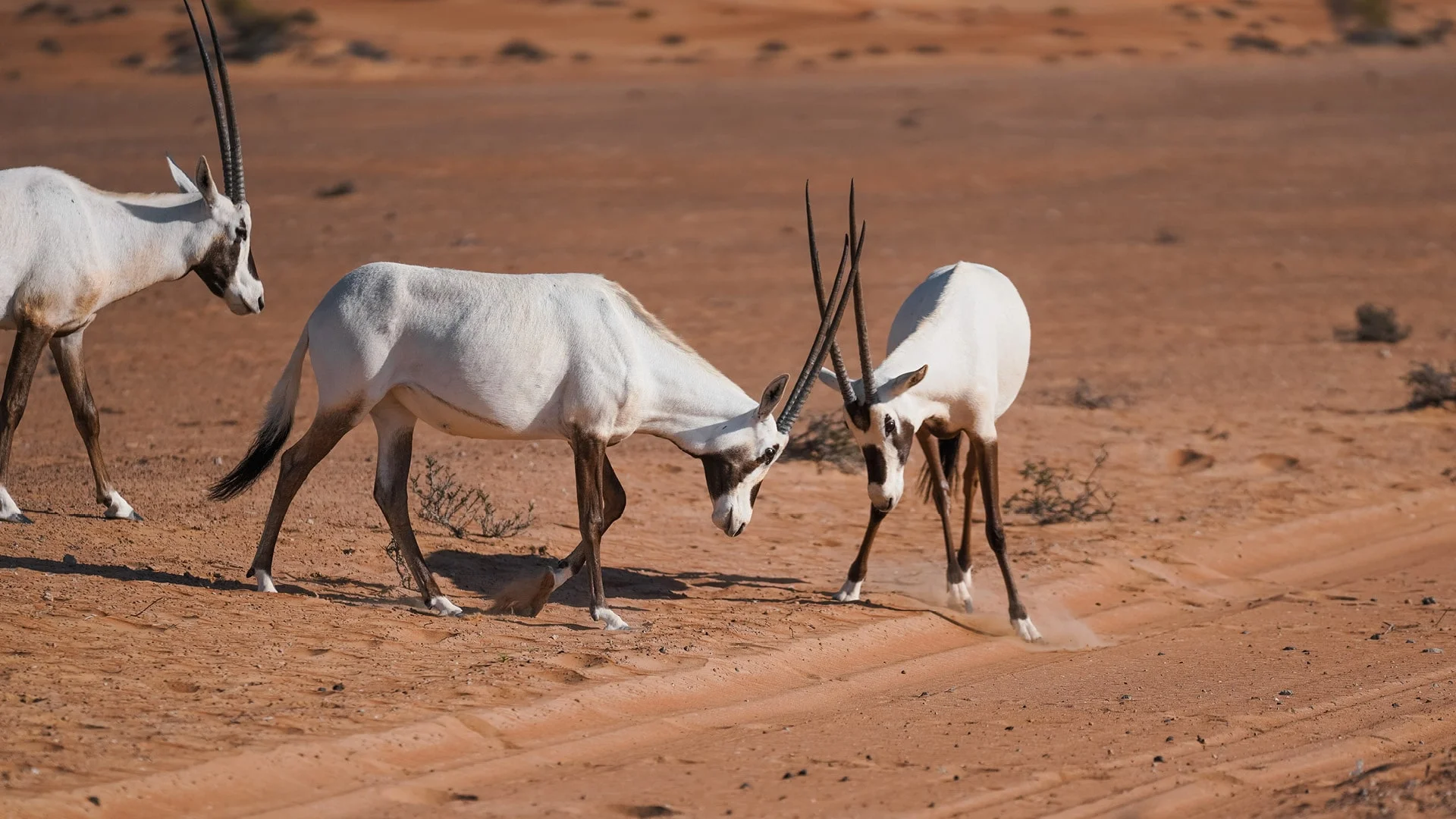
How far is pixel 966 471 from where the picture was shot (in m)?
8.65

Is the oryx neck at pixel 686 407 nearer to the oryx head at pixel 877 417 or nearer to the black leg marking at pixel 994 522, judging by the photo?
the oryx head at pixel 877 417

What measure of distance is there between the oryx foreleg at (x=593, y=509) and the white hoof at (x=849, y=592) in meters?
1.37

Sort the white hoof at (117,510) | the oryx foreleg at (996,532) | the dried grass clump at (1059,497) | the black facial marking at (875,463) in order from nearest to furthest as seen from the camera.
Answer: the black facial marking at (875,463) → the oryx foreleg at (996,532) → the white hoof at (117,510) → the dried grass clump at (1059,497)

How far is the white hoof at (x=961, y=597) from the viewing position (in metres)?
8.08

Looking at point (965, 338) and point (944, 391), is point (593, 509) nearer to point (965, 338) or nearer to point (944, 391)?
point (944, 391)

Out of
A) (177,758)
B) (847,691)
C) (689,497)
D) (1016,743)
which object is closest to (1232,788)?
(1016,743)

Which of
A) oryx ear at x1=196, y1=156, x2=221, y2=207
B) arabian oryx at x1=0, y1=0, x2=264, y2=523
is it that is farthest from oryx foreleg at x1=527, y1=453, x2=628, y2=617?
oryx ear at x1=196, y1=156, x2=221, y2=207

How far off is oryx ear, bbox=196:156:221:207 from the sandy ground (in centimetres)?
167

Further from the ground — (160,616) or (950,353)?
(950,353)

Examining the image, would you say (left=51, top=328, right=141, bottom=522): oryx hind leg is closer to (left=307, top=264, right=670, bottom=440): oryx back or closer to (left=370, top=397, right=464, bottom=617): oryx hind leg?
(left=370, top=397, right=464, bottom=617): oryx hind leg

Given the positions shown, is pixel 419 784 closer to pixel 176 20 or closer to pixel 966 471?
pixel 966 471

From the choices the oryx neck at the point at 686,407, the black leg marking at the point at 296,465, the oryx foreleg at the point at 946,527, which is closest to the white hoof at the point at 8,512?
the black leg marking at the point at 296,465

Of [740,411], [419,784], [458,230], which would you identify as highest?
[740,411]

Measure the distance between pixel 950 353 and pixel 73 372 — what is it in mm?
4501
